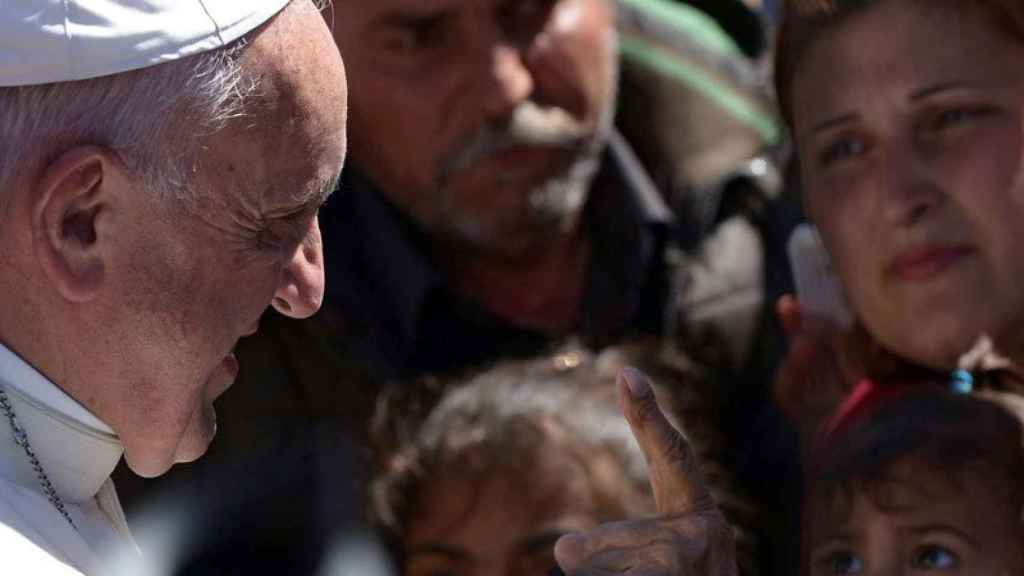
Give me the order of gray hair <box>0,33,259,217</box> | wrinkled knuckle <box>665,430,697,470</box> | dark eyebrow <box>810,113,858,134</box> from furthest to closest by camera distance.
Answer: dark eyebrow <box>810,113,858,134</box> < wrinkled knuckle <box>665,430,697,470</box> < gray hair <box>0,33,259,217</box>

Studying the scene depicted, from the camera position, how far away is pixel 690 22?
15.3 feet

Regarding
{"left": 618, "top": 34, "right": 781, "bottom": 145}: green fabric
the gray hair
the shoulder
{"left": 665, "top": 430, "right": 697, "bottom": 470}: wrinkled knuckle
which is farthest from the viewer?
{"left": 618, "top": 34, "right": 781, "bottom": 145}: green fabric

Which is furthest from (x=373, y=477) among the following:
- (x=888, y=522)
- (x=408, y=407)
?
(x=888, y=522)

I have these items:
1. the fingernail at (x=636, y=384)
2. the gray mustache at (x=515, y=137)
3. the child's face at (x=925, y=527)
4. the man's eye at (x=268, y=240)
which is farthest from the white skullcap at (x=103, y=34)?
the gray mustache at (x=515, y=137)

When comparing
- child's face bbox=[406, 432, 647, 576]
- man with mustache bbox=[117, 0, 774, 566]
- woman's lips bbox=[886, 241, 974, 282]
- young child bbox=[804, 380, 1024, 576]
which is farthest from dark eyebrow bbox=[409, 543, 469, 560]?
woman's lips bbox=[886, 241, 974, 282]

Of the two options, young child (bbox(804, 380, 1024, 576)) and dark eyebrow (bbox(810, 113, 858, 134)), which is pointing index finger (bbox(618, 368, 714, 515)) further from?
dark eyebrow (bbox(810, 113, 858, 134))

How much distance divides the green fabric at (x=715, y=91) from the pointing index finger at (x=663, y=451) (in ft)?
7.83

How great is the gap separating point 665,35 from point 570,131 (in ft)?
1.66

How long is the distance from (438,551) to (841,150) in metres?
0.99

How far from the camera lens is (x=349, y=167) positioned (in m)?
4.31

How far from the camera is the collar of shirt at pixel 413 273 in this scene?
410 cm

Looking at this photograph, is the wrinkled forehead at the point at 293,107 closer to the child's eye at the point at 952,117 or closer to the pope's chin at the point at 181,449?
the pope's chin at the point at 181,449

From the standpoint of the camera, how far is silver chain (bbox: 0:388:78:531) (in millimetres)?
2152

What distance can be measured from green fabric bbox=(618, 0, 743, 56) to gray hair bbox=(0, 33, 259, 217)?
2.59 m
